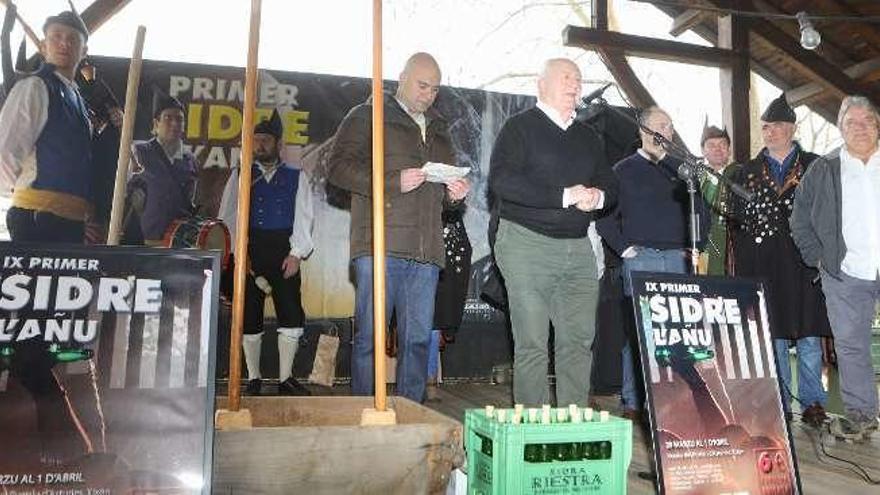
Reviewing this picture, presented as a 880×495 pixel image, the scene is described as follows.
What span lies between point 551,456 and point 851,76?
798cm

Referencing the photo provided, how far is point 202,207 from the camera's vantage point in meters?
6.31

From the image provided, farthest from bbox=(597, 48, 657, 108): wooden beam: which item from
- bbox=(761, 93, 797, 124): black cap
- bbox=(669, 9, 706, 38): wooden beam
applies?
bbox=(761, 93, 797, 124): black cap

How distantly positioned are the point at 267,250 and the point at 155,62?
219 centimetres

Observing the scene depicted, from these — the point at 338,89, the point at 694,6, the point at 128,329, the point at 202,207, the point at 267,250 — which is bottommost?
the point at 128,329

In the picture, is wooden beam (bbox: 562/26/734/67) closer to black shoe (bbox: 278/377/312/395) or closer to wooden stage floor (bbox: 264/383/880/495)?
wooden stage floor (bbox: 264/383/880/495)

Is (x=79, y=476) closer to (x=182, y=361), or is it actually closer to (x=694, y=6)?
(x=182, y=361)

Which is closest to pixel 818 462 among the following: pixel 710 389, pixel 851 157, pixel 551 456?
pixel 710 389

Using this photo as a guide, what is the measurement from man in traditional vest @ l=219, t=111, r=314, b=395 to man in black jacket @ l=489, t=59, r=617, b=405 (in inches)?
121

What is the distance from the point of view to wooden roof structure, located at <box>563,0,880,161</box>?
7.28 metres

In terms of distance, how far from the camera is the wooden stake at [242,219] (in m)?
2.31

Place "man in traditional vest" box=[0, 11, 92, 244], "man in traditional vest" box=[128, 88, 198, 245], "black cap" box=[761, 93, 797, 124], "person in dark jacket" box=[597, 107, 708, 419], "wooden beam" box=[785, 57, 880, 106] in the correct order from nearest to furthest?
"man in traditional vest" box=[0, 11, 92, 244], "person in dark jacket" box=[597, 107, 708, 419], "black cap" box=[761, 93, 797, 124], "man in traditional vest" box=[128, 88, 198, 245], "wooden beam" box=[785, 57, 880, 106]

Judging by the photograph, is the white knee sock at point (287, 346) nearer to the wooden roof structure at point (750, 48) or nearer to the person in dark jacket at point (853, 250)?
the person in dark jacket at point (853, 250)

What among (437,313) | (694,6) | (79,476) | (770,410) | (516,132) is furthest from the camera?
(694,6)

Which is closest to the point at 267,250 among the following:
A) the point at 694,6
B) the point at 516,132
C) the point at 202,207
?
the point at 202,207
